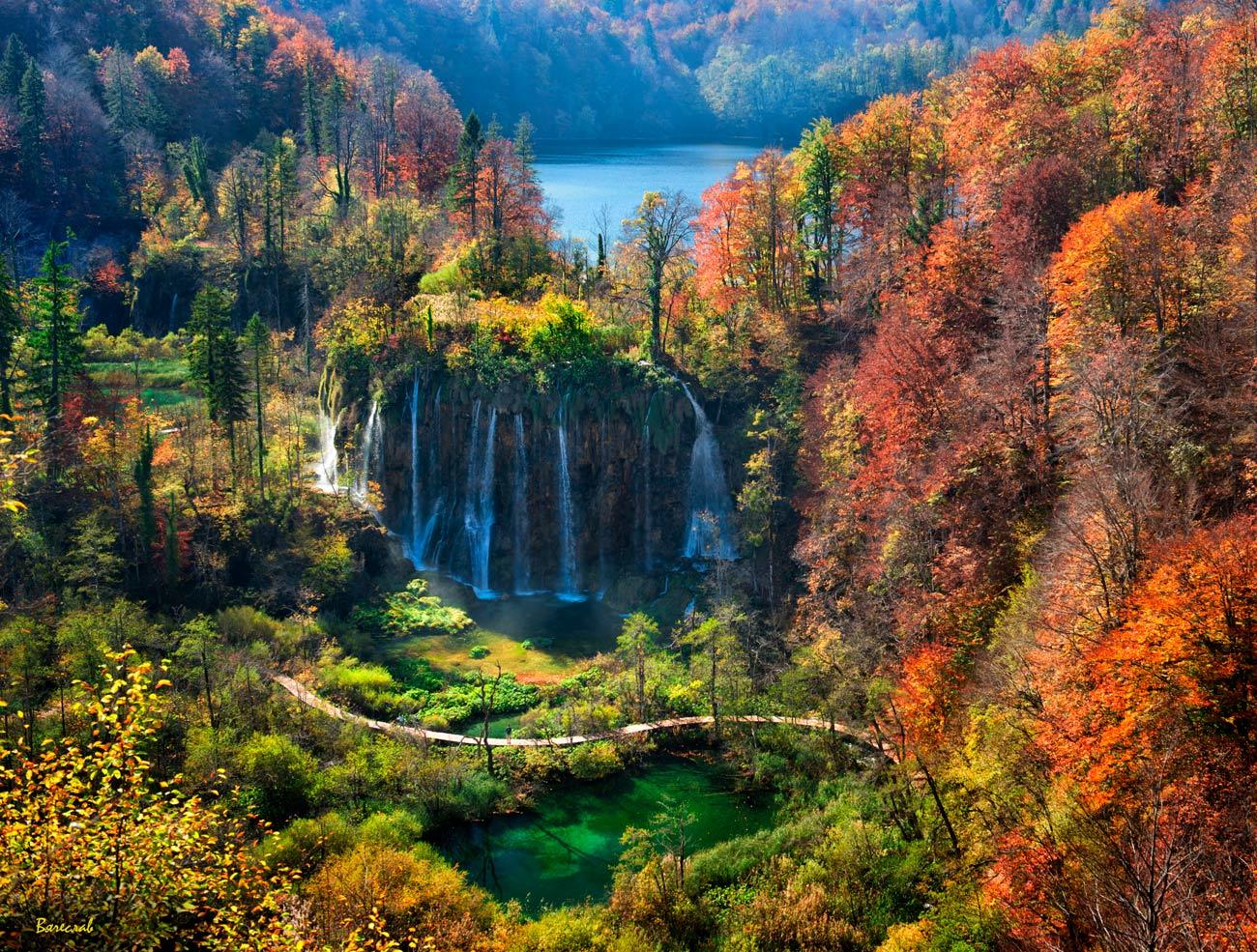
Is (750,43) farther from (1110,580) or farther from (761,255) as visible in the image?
(1110,580)

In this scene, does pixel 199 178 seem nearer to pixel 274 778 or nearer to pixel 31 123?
pixel 31 123

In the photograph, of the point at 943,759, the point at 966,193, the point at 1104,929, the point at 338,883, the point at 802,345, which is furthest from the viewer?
the point at 802,345

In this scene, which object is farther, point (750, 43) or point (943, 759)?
point (750, 43)

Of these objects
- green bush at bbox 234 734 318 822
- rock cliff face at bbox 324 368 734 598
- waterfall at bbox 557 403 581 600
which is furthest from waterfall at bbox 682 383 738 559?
green bush at bbox 234 734 318 822

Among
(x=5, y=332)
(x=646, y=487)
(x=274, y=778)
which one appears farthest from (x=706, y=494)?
(x=5, y=332)

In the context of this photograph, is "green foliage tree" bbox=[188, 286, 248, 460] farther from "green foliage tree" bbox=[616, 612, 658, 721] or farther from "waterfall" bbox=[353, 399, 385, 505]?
"green foliage tree" bbox=[616, 612, 658, 721]

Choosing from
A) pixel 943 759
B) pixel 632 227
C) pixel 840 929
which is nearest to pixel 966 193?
pixel 632 227

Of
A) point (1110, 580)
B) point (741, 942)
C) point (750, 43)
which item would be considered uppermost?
point (750, 43)
